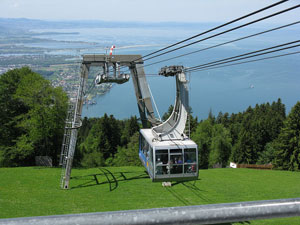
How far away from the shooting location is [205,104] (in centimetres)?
9744

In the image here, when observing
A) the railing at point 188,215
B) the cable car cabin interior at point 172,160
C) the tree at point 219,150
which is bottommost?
the tree at point 219,150

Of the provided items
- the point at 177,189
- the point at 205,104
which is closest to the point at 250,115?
the point at 205,104

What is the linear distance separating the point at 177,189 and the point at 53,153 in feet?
52.9

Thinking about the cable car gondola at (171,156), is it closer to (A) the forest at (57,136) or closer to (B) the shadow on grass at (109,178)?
(A) the forest at (57,136)

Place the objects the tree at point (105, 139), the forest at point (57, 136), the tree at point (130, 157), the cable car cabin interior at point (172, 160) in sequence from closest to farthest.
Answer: the cable car cabin interior at point (172, 160), the forest at point (57, 136), the tree at point (130, 157), the tree at point (105, 139)

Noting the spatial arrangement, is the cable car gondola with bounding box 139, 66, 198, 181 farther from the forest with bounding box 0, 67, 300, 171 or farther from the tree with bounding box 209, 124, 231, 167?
the tree with bounding box 209, 124, 231, 167

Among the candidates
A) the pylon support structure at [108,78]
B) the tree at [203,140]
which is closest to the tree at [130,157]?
the tree at [203,140]

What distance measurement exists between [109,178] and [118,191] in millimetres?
3579

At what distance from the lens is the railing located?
105 centimetres

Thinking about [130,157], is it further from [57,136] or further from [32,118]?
[32,118]

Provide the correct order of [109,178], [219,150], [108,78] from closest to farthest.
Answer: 1. [108,78]
2. [109,178]
3. [219,150]

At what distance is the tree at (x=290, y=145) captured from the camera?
1335 inches

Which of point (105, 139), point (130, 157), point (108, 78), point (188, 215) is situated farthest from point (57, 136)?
point (188, 215)

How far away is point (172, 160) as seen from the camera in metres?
12.6
